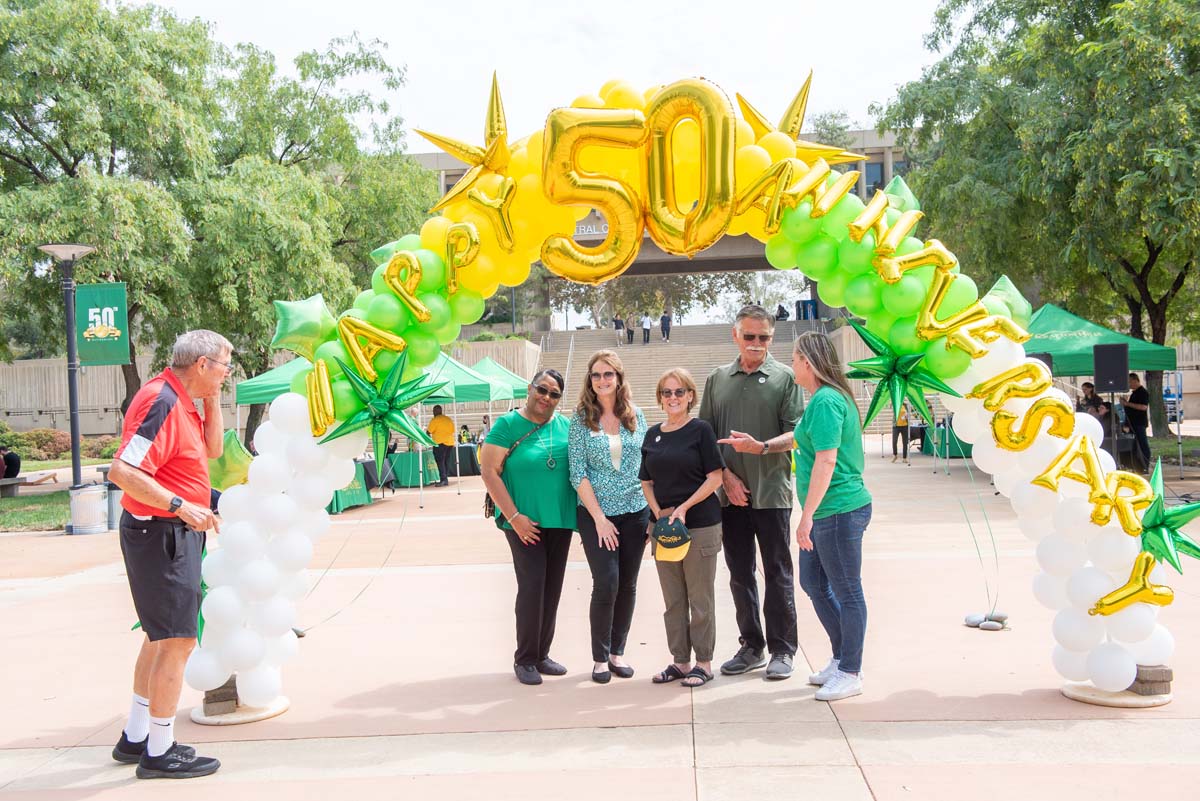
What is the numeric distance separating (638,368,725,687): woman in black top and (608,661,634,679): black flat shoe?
166mm

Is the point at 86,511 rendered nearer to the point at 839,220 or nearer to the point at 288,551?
the point at 288,551

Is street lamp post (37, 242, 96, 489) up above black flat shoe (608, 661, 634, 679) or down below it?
above

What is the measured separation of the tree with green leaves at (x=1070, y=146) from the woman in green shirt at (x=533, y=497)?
11740 mm

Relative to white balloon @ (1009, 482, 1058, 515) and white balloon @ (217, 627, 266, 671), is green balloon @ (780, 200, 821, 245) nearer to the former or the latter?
white balloon @ (1009, 482, 1058, 515)

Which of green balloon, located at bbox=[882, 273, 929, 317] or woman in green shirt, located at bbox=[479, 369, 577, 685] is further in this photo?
woman in green shirt, located at bbox=[479, 369, 577, 685]

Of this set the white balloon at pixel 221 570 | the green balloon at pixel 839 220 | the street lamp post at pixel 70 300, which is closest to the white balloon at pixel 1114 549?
the green balloon at pixel 839 220

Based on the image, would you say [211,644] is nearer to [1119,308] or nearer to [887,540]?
[887,540]

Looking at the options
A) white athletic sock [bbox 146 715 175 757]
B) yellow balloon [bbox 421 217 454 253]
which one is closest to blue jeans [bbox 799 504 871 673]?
yellow balloon [bbox 421 217 454 253]

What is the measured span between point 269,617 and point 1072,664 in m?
3.93

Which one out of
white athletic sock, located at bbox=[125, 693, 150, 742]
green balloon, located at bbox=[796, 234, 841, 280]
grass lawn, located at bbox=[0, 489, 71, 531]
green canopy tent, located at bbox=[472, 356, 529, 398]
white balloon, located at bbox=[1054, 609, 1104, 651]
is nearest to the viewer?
white athletic sock, located at bbox=[125, 693, 150, 742]

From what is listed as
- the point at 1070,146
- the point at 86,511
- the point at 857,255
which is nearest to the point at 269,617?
the point at 857,255

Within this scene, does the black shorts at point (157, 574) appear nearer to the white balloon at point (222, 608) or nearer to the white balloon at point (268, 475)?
the white balloon at point (222, 608)

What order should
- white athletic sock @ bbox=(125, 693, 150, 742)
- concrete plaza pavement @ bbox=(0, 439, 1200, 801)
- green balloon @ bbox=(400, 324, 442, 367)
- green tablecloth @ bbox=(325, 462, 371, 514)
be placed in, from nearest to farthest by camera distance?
concrete plaza pavement @ bbox=(0, 439, 1200, 801) < white athletic sock @ bbox=(125, 693, 150, 742) < green balloon @ bbox=(400, 324, 442, 367) < green tablecloth @ bbox=(325, 462, 371, 514)

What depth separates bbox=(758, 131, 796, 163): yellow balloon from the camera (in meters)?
5.14
